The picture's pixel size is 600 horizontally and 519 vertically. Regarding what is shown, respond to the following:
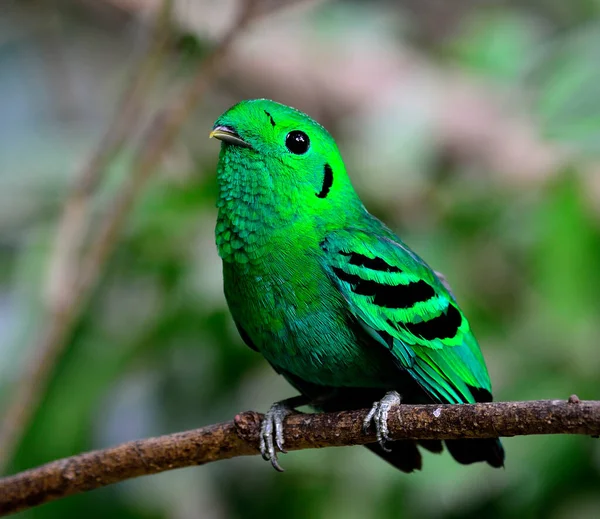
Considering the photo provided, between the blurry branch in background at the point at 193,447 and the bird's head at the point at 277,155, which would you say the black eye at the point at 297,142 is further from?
the blurry branch in background at the point at 193,447

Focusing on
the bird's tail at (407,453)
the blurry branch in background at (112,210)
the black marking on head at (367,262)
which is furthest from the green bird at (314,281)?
the blurry branch in background at (112,210)

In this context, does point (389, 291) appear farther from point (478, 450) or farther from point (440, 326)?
point (478, 450)

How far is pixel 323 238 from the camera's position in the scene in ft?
8.05

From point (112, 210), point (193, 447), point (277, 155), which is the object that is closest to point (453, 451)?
point (193, 447)

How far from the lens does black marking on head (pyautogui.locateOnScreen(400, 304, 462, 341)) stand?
7.93 ft

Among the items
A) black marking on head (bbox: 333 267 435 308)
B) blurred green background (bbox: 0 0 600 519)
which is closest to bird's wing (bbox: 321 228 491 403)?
black marking on head (bbox: 333 267 435 308)

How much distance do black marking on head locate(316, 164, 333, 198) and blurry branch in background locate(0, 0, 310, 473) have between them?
90 centimetres

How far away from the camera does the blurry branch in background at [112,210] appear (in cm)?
313

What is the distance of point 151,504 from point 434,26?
486 centimetres

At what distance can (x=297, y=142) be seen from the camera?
8.09 feet

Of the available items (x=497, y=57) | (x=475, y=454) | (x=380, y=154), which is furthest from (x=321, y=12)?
(x=475, y=454)

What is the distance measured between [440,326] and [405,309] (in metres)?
0.13

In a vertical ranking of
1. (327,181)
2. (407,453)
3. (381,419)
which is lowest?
(407,453)

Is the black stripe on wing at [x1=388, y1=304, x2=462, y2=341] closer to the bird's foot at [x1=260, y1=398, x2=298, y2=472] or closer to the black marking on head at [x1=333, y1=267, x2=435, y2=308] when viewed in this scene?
the black marking on head at [x1=333, y1=267, x2=435, y2=308]
